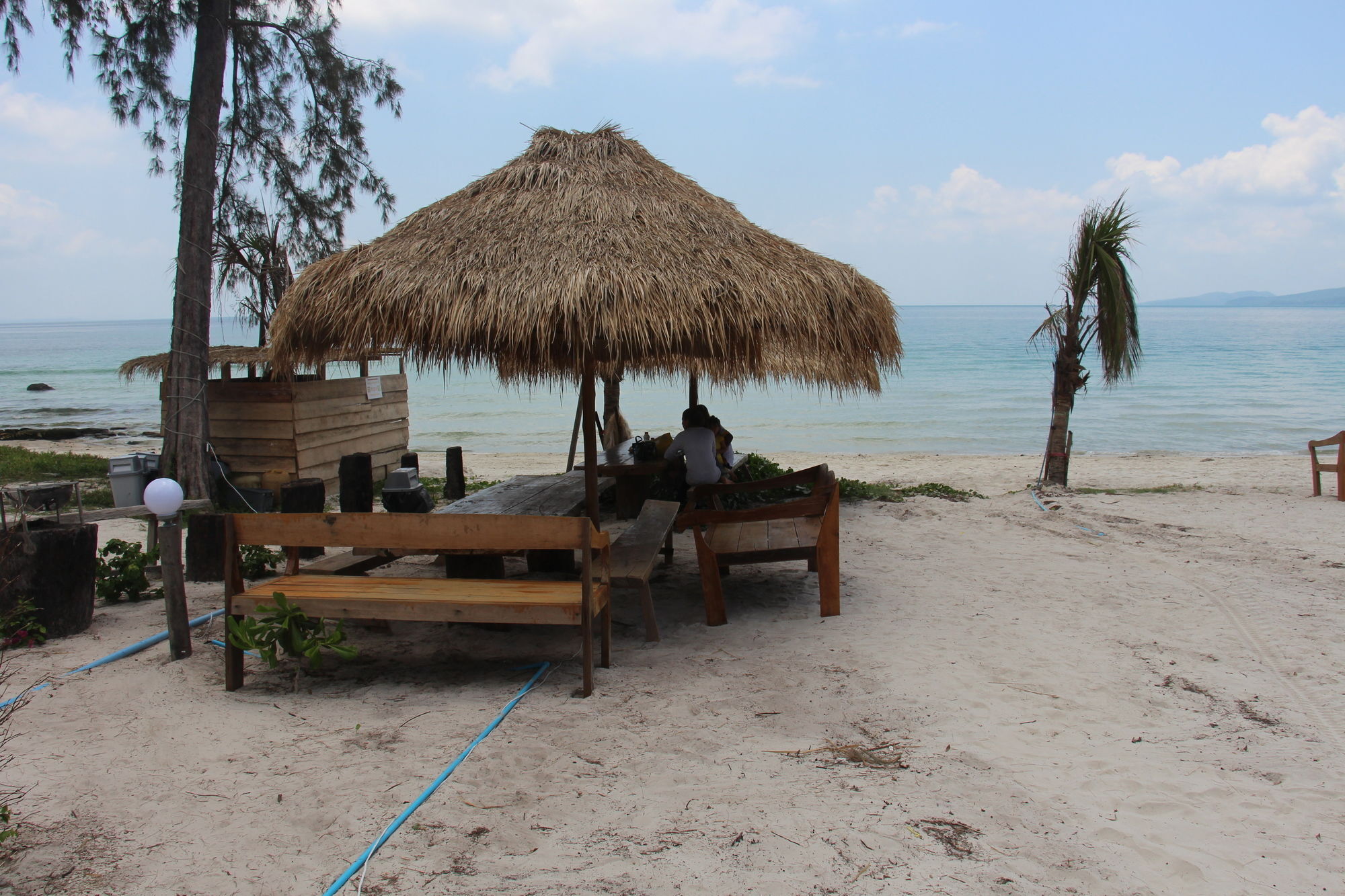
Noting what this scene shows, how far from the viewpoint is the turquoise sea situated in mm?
20312

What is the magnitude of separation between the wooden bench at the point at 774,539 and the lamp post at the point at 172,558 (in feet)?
8.88

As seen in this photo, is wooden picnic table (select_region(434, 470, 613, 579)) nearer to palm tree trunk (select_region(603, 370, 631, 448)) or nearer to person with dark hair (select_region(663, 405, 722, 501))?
person with dark hair (select_region(663, 405, 722, 501))

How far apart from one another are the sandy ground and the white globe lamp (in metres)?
0.80

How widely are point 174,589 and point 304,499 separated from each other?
2.80 metres

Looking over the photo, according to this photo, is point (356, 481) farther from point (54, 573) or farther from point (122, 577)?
point (54, 573)

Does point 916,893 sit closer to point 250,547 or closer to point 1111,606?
point 1111,606

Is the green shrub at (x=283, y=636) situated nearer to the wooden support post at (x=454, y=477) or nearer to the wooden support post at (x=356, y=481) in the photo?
the wooden support post at (x=356, y=481)

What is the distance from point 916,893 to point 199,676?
11.2 feet

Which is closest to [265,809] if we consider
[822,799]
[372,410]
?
[822,799]

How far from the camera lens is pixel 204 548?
588 centimetres

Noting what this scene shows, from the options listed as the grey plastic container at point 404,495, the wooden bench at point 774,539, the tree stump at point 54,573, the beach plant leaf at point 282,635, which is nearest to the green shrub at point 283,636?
the beach plant leaf at point 282,635

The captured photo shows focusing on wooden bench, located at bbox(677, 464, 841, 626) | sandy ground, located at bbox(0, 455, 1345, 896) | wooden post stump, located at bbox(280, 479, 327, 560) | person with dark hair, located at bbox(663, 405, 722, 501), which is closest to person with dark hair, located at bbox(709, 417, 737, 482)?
person with dark hair, located at bbox(663, 405, 722, 501)

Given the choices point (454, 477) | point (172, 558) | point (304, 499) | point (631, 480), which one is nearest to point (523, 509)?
point (172, 558)

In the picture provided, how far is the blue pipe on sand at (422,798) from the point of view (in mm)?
2420
